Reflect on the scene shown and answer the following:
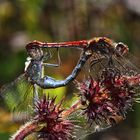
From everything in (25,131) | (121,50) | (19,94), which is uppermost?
(121,50)

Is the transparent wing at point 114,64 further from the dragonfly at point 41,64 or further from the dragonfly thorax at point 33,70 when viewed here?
the dragonfly thorax at point 33,70

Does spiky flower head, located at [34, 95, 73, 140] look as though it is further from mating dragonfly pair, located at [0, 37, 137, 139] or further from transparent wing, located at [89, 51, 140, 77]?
transparent wing, located at [89, 51, 140, 77]

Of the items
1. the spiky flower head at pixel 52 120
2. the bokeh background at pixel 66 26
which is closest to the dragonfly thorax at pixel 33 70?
the spiky flower head at pixel 52 120

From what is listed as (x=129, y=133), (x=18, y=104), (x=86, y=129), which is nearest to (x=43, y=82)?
(x=18, y=104)

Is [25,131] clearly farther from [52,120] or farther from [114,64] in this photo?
[114,64]

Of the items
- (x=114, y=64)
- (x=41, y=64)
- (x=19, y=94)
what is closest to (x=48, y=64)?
(x=41, y=64)

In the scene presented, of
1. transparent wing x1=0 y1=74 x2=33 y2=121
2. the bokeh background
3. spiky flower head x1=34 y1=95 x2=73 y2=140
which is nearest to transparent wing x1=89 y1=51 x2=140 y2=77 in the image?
spiky flower head x1=34 y1=95 x2=73 y2=140

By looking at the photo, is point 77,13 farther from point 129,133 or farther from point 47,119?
point 47,119
